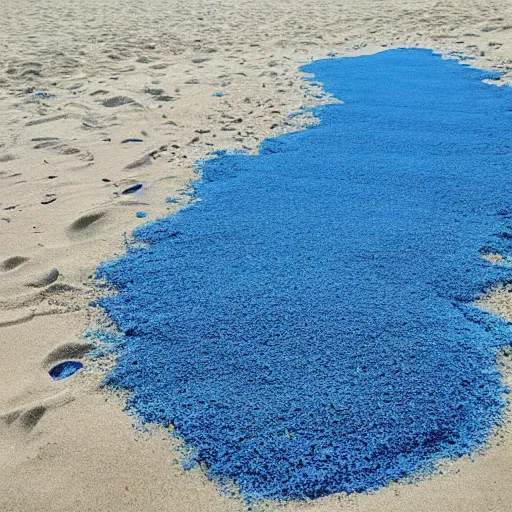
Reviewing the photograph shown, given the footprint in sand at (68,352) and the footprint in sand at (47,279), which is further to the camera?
the footprint in sand at (47,279)

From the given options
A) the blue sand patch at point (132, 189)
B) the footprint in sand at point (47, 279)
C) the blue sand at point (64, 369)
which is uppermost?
the footprint in sand at point (47, 279)

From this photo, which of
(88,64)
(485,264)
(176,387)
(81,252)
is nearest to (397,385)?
(176,387)

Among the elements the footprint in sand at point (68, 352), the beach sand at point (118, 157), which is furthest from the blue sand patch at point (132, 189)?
the footprint in sand at point (68, 352)

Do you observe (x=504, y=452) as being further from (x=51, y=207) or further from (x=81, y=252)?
(x=51, y=207)

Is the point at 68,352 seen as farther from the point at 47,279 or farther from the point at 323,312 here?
the point at 323,312

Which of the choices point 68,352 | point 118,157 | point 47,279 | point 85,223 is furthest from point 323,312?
point 118,157

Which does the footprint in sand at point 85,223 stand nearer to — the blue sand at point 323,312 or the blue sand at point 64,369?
the blue sand at point 323,312

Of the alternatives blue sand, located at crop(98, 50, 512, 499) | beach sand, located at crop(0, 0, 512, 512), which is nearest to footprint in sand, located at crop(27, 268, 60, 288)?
beach sand, located at crop(0, 0, 512, 512)
